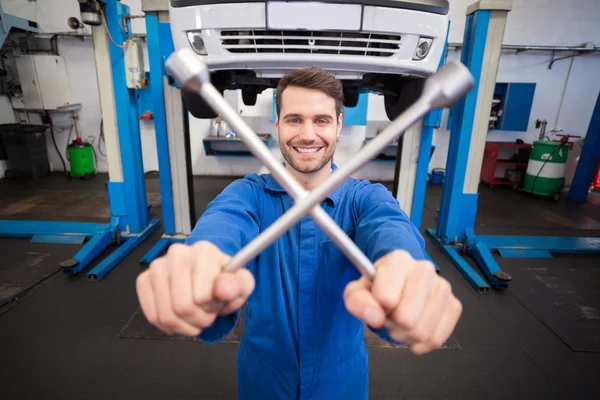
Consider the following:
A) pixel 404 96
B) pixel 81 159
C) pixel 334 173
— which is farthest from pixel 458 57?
pixel 81 159

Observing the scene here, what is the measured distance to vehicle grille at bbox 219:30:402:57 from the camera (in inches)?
51.7

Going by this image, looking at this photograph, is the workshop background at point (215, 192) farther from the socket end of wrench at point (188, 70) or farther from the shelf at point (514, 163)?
the socket end of wrench at point (188, 70)

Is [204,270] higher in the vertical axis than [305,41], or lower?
lower

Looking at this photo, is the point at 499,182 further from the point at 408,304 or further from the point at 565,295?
the point at 408,304

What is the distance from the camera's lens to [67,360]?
5.53 feet

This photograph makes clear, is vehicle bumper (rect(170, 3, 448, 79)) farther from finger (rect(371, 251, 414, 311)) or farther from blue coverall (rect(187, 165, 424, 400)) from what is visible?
finger (rect(371, 251, 414, 311))

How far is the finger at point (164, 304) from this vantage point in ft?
1.39

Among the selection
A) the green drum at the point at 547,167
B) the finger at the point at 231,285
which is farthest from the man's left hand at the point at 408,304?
the green drum at the point at 547,167

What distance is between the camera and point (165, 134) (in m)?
2.65

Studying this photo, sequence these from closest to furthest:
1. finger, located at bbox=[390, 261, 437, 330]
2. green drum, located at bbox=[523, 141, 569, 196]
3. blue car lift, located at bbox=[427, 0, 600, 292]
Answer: finger, located at bbox=[390, 261, 437, 330], blue car lift, located at bbox=[427, 0, 600, 292], green drum, located at bbox=[523, 141, 569, 196]

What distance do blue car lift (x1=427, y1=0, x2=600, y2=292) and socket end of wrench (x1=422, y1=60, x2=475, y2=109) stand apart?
2.35 meters

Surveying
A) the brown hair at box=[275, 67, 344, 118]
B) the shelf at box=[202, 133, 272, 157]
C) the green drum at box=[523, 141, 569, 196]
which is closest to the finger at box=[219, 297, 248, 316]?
the brown hair at box=[275, 67, 344, 118]

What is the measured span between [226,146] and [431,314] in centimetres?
528

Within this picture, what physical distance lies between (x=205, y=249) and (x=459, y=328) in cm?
204
